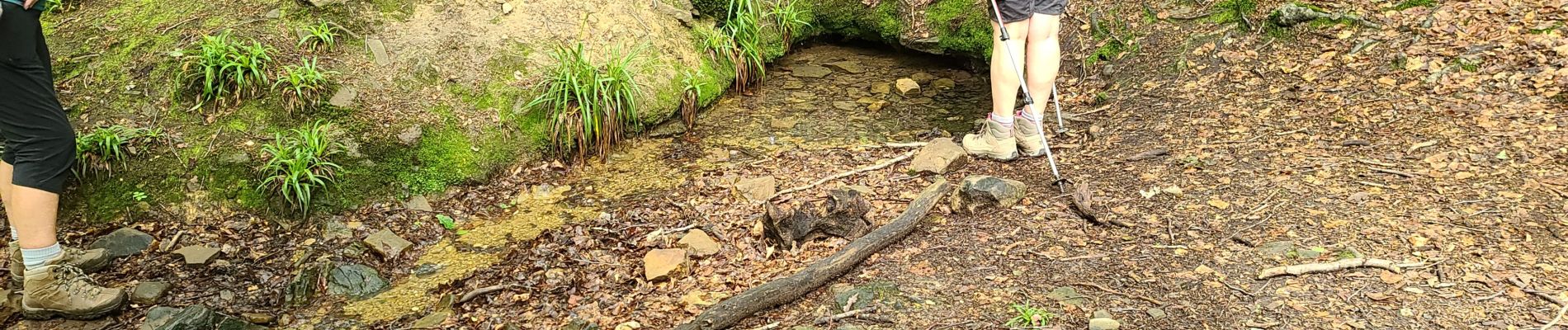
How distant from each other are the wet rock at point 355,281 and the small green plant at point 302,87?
1.19 meters

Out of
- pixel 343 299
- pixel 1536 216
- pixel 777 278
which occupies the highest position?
pixel 1536 216

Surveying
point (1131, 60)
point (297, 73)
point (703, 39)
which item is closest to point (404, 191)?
point (297, 73)

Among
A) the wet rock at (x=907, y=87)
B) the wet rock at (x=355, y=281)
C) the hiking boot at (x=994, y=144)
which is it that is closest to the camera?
the wet rock at (x=355, y=281)

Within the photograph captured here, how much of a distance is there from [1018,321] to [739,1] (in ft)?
12.8

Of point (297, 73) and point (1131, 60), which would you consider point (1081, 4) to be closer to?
point (1131, 60)

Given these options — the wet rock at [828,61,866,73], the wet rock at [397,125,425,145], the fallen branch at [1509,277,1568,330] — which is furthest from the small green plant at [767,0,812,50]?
the fallen branch at [1509,277,1568,330]

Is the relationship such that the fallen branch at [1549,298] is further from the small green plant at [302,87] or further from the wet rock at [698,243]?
the small green plant at [302,87]

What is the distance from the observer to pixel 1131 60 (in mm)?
5566

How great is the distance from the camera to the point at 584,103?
5355 millimetres

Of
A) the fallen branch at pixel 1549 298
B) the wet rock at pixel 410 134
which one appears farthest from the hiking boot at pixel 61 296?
the fallen branch at pixel 1549 298

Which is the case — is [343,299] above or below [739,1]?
below

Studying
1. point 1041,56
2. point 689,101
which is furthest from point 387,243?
point 1041,56

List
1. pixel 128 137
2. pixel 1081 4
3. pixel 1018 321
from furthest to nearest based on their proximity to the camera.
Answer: pixel 1081 4
pixel 128 137
pixel 1018 321

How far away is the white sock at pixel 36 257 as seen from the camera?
3.87 m
